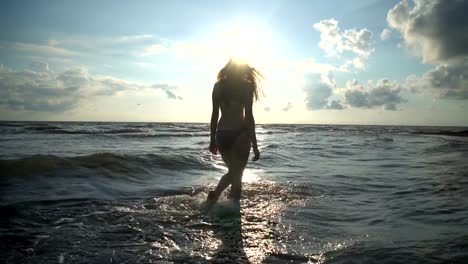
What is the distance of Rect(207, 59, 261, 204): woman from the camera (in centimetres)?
490

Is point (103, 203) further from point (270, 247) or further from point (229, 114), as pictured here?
point (270, 247)

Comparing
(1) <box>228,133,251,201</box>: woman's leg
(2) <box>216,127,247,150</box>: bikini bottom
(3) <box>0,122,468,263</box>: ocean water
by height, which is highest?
(2) <box>216,127,247,150</box>: bikini bottom

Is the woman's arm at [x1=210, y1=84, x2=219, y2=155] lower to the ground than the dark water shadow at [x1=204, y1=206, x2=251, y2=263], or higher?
higher

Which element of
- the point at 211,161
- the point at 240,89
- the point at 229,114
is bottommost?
the point at 211,161

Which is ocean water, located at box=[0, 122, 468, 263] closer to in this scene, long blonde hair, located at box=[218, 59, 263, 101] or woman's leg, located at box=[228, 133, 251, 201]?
woman's leg, located at box=[228, 133, 251, 201]

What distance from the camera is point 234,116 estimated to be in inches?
195

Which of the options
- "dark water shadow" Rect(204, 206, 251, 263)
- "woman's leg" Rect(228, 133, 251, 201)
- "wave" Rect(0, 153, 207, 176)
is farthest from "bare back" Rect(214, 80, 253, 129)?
"wave" Rect(0, 153, 207, 176)

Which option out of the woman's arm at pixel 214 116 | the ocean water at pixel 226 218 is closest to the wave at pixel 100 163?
the ocean water at pixel 226 218

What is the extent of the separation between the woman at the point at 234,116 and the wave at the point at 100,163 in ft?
14.2

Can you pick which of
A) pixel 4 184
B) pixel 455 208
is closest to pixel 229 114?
pixel 455 208

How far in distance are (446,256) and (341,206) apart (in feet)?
7.72

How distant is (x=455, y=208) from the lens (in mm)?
4828

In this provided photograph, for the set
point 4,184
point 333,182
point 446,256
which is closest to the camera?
point 446,256

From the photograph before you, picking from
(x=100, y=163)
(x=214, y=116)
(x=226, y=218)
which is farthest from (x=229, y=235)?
(x=100, y=163)
